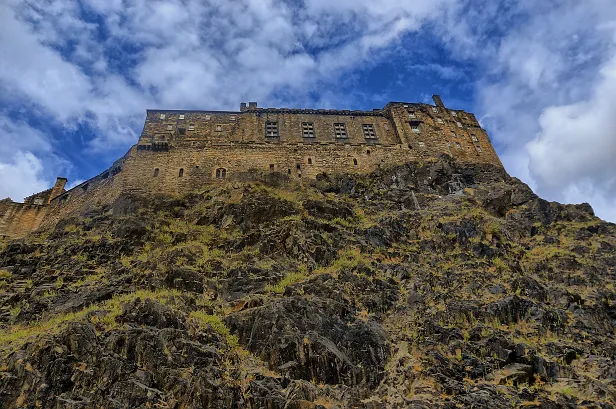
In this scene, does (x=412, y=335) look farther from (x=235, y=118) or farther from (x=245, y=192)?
Answer: (x=235, y=118)

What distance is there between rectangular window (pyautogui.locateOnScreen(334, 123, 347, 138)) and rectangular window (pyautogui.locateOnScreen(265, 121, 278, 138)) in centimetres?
579

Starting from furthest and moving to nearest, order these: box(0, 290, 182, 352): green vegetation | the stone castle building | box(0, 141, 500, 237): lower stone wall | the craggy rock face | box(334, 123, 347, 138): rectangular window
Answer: box(334, 123, 347, 138): rectangular window → the stone castle building → box(0, 141, 500, 237): lower stone wall → box(0, 290, 182, 352): green vegetation → the craggy rock face

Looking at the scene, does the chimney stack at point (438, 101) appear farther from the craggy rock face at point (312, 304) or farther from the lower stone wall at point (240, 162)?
the craggy rock face at point (312, 304)

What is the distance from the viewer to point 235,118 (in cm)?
4225

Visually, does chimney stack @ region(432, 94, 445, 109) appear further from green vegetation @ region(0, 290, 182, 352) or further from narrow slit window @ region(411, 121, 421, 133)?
green vegetation @ region(0, 290, 182, 352)

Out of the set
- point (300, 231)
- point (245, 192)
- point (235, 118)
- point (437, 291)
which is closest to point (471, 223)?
point (437, 291)

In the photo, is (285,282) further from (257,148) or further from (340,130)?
(340,130)

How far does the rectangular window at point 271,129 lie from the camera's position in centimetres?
4112

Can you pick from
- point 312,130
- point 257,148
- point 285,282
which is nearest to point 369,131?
point 312,130

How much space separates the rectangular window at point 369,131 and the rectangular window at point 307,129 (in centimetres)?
515

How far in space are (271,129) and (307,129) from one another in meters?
3.47

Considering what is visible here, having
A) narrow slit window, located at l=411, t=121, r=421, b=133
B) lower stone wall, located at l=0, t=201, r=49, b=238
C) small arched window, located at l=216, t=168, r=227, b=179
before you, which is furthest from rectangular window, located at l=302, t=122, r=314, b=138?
lower stone wall, located at l=0, t=201, r=49, b=238

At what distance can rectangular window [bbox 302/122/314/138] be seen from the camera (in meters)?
41.6

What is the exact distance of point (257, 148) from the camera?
3875cm
